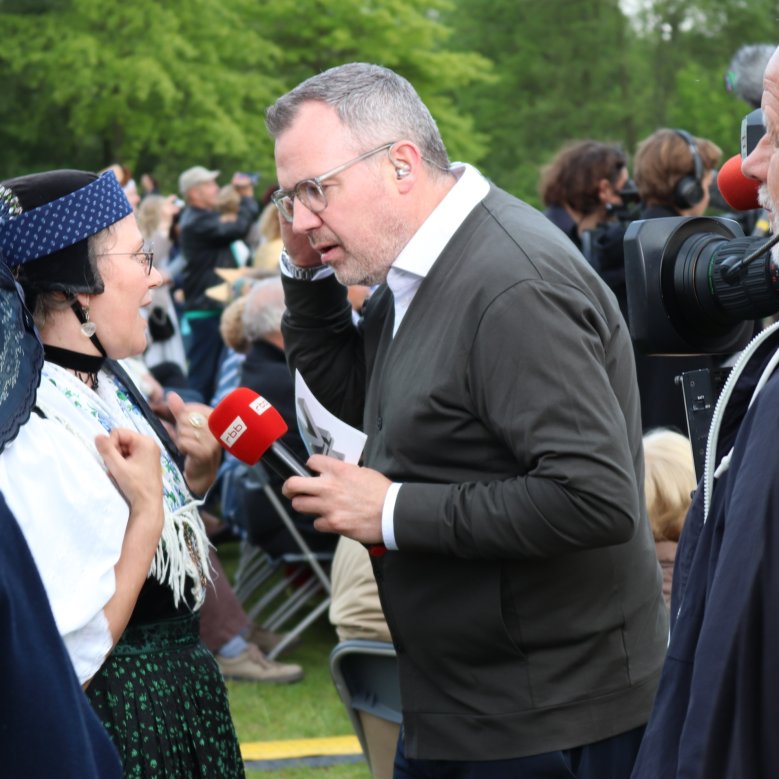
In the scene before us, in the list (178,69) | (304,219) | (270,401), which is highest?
(304,219)

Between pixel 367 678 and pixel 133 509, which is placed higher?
pixel 133 509

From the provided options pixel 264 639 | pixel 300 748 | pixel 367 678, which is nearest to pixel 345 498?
pixel 367 678

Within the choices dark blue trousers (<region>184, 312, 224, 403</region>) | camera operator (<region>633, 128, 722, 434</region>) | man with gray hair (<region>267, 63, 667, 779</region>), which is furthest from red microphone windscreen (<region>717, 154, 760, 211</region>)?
dark blue trousers (<region>184, 312, 224, 403</region>)

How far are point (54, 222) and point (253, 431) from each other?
1.97 ft

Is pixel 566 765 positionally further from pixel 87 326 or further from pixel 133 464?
pixel 87 326

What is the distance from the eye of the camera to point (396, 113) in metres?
2.57

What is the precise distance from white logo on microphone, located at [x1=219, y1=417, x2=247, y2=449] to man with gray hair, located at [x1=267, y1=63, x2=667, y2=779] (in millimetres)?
166

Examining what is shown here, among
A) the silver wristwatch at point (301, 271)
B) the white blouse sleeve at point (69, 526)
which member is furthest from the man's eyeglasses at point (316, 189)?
the white blouse sleeve at point (69, 526)

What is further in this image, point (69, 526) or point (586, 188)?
point (586, 188)

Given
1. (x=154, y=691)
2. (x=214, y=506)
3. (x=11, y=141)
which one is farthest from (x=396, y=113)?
(x=11, y=141)

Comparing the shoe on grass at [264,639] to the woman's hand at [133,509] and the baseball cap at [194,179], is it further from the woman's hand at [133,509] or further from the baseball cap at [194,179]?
the baseball cap at [194,179]

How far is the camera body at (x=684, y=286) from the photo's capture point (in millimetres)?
2076

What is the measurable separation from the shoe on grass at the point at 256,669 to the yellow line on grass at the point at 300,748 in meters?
0.71

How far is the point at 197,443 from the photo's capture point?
3.11 meters
